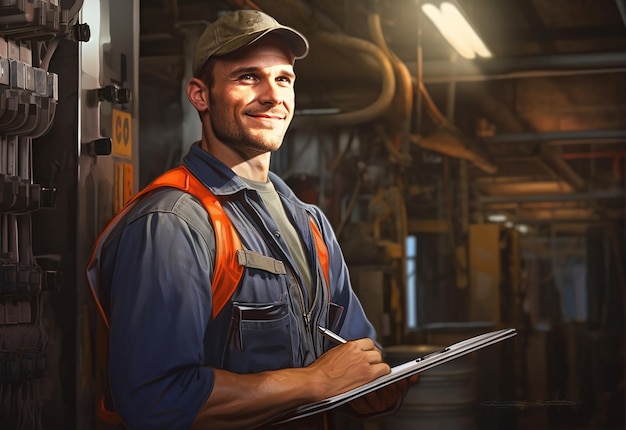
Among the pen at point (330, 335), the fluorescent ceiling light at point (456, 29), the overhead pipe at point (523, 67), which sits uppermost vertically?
the fluorescent ceiling light at point (456, 29)

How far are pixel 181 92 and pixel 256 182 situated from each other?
34cm

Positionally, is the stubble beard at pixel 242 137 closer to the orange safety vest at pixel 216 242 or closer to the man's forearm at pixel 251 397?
the orange safety vest at pixel 216 242

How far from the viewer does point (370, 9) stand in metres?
2.40

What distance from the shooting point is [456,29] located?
2381mm

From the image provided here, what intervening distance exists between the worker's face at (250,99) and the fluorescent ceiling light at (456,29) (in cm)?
45

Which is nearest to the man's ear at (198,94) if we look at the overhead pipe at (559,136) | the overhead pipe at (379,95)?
the overhead pipe at (379,95)

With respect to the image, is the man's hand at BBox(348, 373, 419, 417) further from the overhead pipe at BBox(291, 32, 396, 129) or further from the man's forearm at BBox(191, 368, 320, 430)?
the overhead pipe at BBox(291, 32, 396, 129)

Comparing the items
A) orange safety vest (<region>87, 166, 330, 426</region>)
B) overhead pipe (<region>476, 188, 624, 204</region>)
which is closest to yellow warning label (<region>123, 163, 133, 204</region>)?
orange safety vest (<region>87, 166, 330, 426</region>)

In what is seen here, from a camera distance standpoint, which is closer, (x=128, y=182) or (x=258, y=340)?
(x=258, y=340)

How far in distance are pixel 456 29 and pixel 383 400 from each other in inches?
38.3

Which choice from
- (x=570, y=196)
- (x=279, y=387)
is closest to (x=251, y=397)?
(x=279, y=387)

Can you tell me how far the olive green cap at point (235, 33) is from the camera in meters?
2.16

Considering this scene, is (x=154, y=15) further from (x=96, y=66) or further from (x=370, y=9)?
(x=370, y=9)

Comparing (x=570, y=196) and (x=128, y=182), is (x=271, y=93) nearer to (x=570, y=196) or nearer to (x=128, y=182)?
(x=128, y=182)
